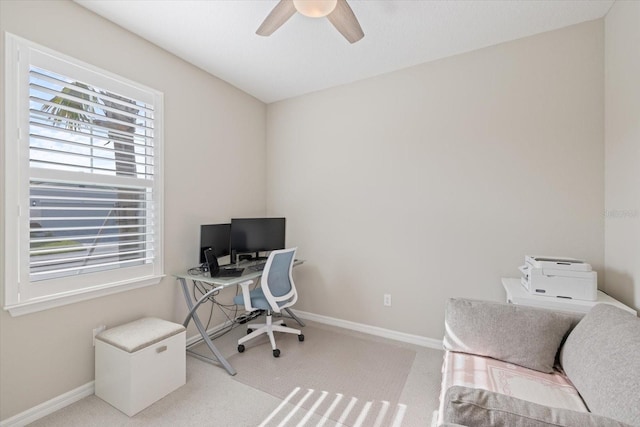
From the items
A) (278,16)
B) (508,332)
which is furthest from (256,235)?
(508,332)

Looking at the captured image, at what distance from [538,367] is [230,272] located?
2.28 metres

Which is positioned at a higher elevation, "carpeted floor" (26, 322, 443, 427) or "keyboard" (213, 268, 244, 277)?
"keyboard" (213, 268, 244, 277)

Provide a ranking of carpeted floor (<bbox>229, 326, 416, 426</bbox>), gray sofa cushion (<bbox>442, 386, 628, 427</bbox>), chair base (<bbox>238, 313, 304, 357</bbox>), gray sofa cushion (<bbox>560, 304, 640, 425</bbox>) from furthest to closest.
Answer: chair base (<bbox>238, 313, 304, 357</bbox>)
carpeted floor (<bbox>229, 326, 416, 426</bbox>)
gray sofa cushion (<bbox>560, 304, 640, 425</bbox>)
gray sofa cushion (<bbox>442, 386, 628, 427</bbox>)

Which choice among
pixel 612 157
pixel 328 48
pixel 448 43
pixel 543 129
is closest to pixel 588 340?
pixel 612 157

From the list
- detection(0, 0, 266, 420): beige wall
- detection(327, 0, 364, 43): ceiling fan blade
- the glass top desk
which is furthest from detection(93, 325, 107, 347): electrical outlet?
detection(327, 0, 364, 43): ceiling fan blade

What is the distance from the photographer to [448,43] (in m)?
2.39

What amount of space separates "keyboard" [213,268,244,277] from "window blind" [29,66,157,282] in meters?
0.58

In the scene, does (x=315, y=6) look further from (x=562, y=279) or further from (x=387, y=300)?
(x=387, y=300)

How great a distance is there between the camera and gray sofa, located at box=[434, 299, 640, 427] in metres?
0.91

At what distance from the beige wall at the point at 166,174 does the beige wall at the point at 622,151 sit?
3249 millimetres

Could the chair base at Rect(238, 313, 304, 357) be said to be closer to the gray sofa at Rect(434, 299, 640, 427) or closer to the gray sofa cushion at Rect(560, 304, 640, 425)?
the gray sofa at Rect(434, 299, 640, 427)

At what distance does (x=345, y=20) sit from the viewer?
1.72 m

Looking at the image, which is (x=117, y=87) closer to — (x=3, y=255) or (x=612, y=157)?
(x=3, y=255)

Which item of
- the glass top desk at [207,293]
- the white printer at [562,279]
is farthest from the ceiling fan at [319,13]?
the white printer at [562,279]
